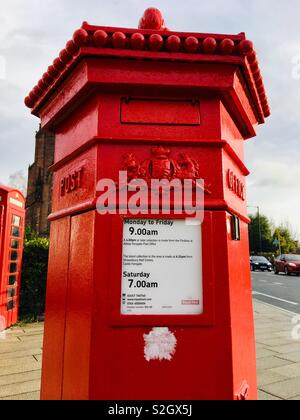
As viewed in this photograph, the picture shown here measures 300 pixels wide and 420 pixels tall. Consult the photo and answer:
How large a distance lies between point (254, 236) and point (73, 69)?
1775 inches

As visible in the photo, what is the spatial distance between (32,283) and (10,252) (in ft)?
2.71

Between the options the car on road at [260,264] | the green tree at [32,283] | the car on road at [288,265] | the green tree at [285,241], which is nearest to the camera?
the green tree at [32,283]

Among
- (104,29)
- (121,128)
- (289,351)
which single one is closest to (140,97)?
(121,128)

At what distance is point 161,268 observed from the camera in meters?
1.27

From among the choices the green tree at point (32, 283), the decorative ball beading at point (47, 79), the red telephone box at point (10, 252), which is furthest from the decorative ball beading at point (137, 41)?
the green tree at point (32, 283)

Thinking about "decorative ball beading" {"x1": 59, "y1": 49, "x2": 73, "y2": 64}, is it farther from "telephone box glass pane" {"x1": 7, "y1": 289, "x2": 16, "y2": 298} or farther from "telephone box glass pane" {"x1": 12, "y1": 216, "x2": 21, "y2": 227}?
"telephone box glass pane" {"x1": 7, "y1": 289, "x2": 16, "y2": 298}

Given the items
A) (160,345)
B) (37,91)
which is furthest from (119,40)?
(160,345)

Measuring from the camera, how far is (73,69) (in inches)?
56.0

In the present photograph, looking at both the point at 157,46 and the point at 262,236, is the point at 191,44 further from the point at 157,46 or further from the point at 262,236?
the point at 262,236

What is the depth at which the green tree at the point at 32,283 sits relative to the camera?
21.1 feet

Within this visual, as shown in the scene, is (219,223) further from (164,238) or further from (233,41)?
(233,41)

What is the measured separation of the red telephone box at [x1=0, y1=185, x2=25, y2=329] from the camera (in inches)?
224

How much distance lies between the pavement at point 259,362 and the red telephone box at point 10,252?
1.28 feet

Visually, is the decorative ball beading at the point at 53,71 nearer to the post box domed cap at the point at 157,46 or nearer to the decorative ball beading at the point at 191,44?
the post box domed cap at the point at 157,46
